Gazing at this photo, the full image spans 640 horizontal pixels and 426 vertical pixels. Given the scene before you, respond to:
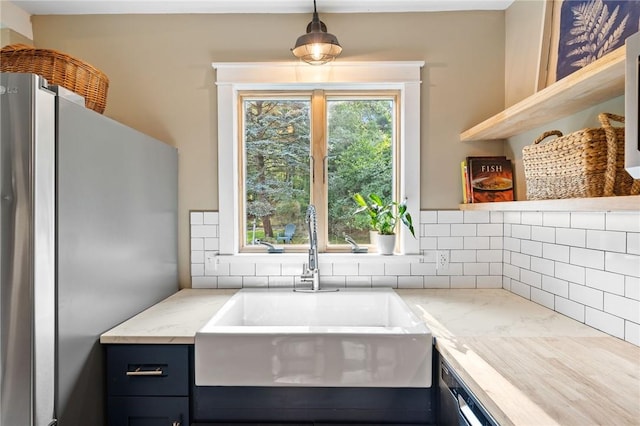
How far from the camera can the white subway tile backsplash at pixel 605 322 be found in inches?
52.1

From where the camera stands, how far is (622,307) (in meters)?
1.31

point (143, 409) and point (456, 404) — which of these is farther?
point (143, 409)

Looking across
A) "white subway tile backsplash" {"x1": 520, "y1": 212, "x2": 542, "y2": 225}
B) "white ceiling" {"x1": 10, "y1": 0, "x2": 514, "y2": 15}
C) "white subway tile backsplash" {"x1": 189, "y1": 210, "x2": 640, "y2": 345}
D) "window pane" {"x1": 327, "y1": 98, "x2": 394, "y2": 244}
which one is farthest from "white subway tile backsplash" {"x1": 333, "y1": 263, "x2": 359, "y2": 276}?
"white ceiling" {"x1": 10, "y1": 0, "x2": 514, "y2": 15}

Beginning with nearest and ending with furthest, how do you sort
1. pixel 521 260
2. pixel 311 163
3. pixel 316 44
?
pixel 316 44 < pixel 521 260 < pixel 311 163

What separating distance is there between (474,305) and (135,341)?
1446 millimetres

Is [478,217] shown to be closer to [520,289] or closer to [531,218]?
[531,218]

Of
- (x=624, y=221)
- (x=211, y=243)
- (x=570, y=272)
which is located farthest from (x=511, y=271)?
(x=211, y=243)

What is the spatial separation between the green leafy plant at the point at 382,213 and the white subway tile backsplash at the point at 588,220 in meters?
0.73

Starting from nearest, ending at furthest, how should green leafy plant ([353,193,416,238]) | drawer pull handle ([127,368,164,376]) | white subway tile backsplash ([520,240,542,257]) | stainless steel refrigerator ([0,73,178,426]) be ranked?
1. stainless steel refrigerator ([0,73,178,426])
2. drawer pull handle ([127,368,164,376])
3. white subway tile backsplash ([520,240,542,257])
4. green leafy plant ([353,193,416,238])

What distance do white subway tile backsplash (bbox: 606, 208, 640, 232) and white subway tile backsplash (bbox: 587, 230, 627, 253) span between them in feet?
0.06

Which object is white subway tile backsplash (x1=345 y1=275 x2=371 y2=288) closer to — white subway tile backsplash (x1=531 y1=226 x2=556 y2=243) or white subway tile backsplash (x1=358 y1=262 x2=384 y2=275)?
white subway tile backsplash (x1=358 y1=262 x2=384 y2=275)

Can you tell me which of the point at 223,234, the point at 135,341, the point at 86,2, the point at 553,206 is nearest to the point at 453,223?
the point at 553,206

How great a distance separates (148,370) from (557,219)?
5.84 ft

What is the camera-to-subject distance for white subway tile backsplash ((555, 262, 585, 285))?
1513 mm
